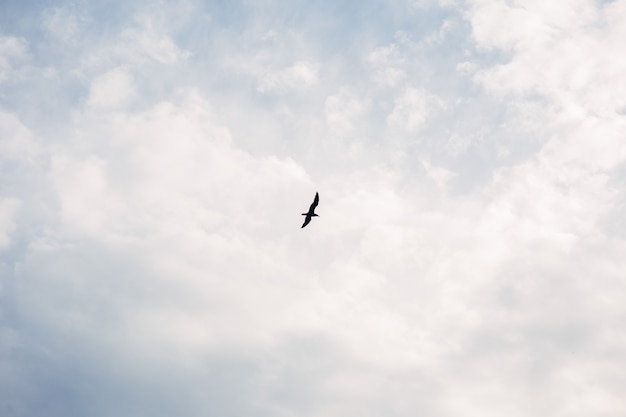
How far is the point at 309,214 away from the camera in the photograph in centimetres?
17575
